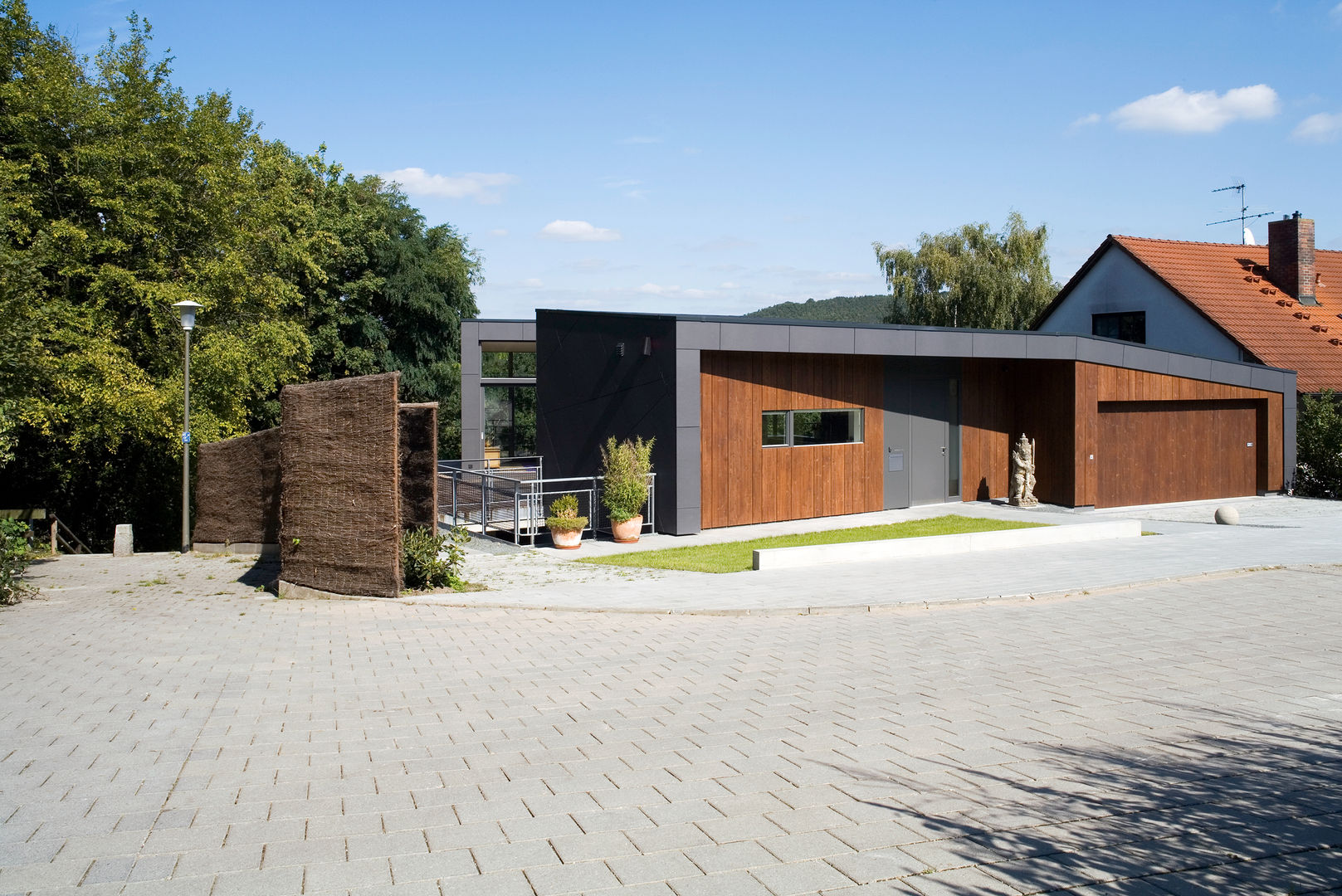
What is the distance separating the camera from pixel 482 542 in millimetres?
16641

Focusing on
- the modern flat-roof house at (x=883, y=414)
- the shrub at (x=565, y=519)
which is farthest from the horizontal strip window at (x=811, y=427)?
the shrub at (x=565, y=519)

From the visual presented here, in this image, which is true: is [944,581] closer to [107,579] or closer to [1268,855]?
[1268,855]

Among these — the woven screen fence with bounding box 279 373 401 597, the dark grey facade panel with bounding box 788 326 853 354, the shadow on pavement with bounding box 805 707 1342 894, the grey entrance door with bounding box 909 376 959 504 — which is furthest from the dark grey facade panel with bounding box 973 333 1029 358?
the shadow on pavement with bounding box 805 707 1342 894

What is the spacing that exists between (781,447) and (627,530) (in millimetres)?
3948

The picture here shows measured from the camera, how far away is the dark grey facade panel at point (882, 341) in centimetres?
1858

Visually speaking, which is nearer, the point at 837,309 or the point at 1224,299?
the point at 1224,299

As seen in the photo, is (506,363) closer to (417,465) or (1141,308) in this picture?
(1141,308)

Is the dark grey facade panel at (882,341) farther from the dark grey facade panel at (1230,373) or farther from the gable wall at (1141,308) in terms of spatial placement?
the gable wall at (1141,308)

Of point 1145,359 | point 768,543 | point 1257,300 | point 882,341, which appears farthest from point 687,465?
point 1257,300

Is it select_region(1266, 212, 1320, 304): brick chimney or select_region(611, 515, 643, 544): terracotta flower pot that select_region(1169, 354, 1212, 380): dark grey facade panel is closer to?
select_region(1266, 212, 1320, 304): brick chimney

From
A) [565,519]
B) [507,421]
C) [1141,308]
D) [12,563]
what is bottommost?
[12,563]

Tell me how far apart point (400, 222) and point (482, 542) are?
26585 mm

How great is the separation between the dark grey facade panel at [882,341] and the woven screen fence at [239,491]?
10707 millimetres

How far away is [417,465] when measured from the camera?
13008 mm
